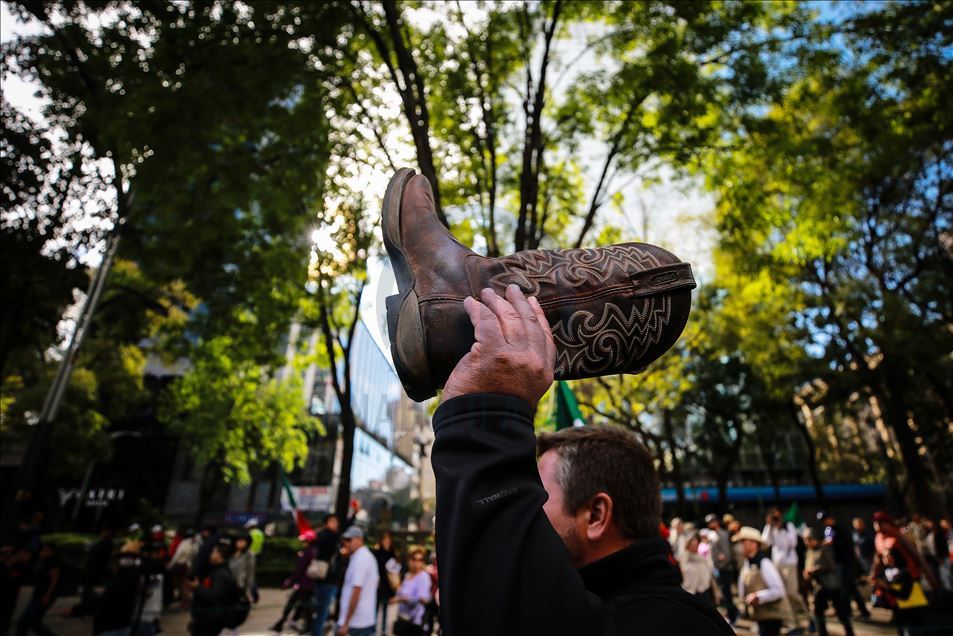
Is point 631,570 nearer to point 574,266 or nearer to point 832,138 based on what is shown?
point 574,266

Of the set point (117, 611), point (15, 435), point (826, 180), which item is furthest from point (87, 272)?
point (15, 435)

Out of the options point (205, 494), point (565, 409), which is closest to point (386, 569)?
point (565, 409)

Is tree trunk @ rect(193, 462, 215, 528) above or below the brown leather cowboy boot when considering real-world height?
above

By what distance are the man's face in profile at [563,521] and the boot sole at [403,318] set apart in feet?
1.98

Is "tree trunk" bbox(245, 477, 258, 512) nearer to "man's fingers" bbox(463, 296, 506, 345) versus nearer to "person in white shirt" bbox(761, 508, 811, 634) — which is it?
"person in white shirt" bbox(761, 508, 811, 634)

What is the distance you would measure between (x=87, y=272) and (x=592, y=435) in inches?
522

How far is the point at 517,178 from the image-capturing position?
949 centimetres

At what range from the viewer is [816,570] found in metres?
9.07

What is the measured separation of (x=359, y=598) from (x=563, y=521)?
611cm

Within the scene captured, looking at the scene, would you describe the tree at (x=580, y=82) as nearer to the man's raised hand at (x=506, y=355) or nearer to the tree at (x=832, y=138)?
the tree at (x=832, y=138)

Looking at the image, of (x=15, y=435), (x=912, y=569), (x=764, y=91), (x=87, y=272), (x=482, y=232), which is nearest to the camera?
(x=912, y=569)

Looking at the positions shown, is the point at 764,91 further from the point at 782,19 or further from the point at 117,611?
the point at 117,611

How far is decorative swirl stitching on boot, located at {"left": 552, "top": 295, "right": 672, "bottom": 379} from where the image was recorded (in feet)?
3.77

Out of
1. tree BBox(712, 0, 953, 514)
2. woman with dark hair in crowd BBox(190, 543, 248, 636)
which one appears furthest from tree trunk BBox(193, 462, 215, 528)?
tree BBox(712, 0, 953, 514)
